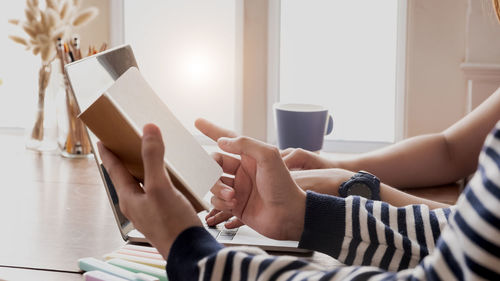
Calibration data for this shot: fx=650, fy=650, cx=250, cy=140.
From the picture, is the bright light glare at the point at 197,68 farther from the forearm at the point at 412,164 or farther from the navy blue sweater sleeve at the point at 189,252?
the navy blue sweater sleeve at the point at 189,252

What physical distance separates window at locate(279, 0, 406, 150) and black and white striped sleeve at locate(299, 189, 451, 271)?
1.40 metres

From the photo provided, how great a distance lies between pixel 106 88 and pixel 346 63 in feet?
5.14

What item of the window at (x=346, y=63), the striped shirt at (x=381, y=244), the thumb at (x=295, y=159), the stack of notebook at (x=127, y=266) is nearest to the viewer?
the striped shirt at (x=381, y=244)

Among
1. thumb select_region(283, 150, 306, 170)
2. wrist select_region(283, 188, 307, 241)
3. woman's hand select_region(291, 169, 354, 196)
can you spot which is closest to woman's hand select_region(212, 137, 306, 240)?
wrist select_region(283, 188, 307, 241)

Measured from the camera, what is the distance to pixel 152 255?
88 cm

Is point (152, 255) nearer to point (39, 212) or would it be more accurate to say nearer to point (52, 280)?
point (52, 280)

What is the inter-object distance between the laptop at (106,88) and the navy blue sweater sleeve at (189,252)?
212 millimetres

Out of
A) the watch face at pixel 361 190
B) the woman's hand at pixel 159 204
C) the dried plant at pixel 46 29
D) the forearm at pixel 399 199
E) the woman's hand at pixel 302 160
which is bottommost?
the forearm at pixel 399 199

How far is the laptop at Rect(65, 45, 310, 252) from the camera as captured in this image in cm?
86

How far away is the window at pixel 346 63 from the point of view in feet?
7.57

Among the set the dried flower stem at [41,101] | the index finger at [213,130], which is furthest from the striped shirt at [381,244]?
the dried flower stem at [41,101]

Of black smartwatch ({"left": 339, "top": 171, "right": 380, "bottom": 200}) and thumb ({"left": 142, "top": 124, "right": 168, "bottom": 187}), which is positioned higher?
thumb ({"left": 142, "top": 124, "right": 168, "bottom": 187})

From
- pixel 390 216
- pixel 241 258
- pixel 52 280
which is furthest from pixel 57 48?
pixel 241 258

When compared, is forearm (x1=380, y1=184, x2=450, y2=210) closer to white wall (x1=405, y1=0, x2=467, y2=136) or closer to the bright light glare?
white wall (x1=405, y1=0, x2=467, y2=136)
